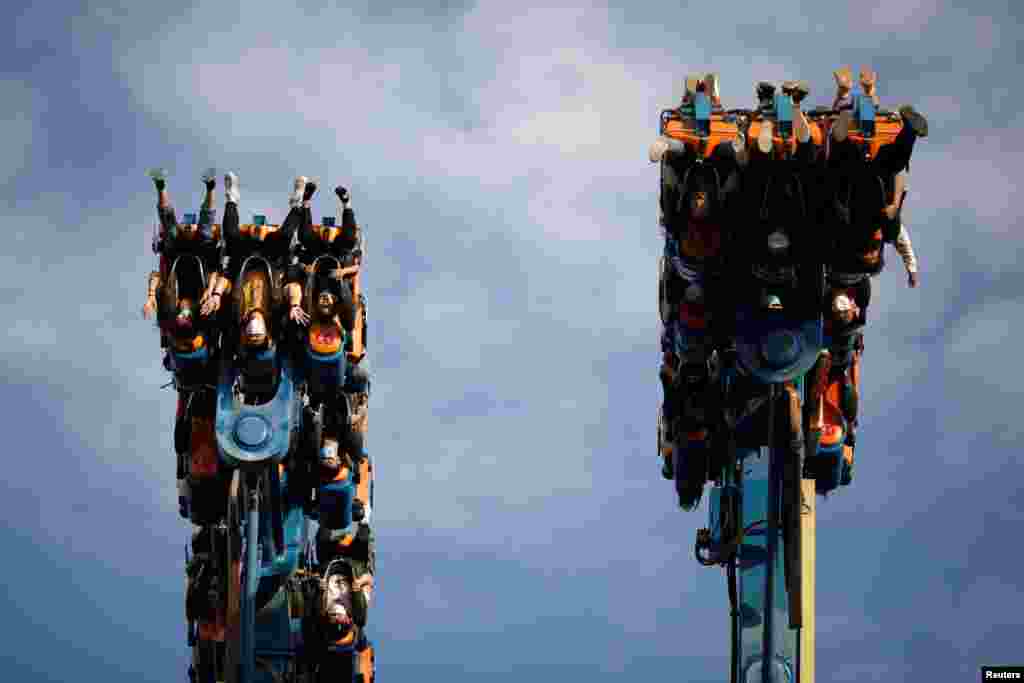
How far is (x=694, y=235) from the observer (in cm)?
5516

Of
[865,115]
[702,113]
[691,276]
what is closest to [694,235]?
[691,276]

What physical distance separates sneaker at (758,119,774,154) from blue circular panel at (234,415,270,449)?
9282 millimetres

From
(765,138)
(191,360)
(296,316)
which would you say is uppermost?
(765,138)

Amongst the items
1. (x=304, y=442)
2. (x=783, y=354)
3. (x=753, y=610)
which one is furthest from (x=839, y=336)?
(x=304, y=442)

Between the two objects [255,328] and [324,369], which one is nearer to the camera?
[255,328]

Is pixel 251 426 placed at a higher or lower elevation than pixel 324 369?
lower

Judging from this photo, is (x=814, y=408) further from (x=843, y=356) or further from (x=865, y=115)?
(x=865, y=115)

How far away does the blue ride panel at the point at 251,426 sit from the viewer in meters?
55.8

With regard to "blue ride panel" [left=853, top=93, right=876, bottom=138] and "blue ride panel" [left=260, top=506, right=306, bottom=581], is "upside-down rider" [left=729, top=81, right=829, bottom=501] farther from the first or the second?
"blue ride panel" [left=260, top=506, right=306, bottom=581]

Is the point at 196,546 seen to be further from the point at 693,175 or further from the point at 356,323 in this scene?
the point at 693,175

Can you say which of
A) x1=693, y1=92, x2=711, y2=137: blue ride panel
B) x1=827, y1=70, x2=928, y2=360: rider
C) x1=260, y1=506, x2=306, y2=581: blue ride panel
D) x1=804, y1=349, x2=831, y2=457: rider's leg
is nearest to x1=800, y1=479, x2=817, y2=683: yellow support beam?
x1=804, y1=349, x2=831, y2=457: rider's leg

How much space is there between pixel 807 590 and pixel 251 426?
9584 millimetres

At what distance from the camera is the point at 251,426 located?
5594 cm

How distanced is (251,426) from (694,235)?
779 cm
